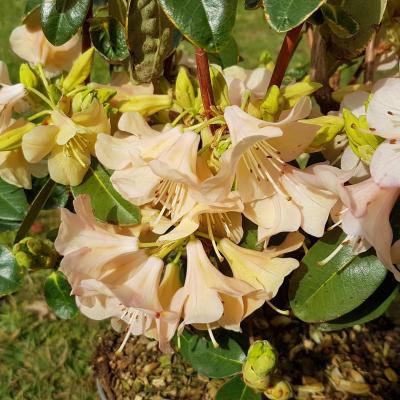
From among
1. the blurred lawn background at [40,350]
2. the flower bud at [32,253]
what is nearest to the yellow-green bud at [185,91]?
the flower bud at [32,253]

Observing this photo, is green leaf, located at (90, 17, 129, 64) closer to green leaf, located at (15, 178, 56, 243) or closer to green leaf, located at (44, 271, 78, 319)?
green leaf, located at (15, 178, 56, 243)

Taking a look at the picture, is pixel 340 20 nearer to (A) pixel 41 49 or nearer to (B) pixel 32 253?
(A) pixel 41 49

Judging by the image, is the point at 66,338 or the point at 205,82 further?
the point at 66,338

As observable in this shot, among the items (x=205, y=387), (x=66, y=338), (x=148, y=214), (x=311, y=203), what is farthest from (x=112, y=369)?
(x=311, y=203)

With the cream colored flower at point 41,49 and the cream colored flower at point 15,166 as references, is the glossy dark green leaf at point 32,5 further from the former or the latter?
the cream colored flower at point 15,166

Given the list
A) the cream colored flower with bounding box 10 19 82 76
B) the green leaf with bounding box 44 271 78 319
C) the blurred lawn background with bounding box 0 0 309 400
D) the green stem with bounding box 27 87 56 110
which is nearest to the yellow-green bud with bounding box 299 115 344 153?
the green stem with bounding box 27 87 56 110

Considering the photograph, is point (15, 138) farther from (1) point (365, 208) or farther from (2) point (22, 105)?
(1) point (365, 208)

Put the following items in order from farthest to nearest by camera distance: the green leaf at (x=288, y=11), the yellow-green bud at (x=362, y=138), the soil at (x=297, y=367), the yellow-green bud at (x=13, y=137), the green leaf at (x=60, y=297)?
1. the soil at (x=297, y=367)
2. the green leaf at (x=60, y=297)
3. the yellow-green bud at (x=13, y=137)
4. the yellow-green bud at (x=362, y=138)
5. the green leaf at (x=288, y=11)
